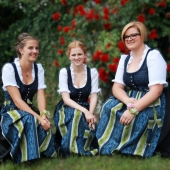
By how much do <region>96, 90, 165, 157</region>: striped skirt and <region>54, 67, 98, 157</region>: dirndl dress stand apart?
16 cm

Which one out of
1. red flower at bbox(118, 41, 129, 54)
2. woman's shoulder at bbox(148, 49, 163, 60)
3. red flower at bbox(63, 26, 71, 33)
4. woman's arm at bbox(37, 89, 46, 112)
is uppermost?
red flower at bbox(63, 26, 71, 33)

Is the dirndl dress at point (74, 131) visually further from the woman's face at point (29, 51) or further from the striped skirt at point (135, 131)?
the woman's face at point (29, 51)

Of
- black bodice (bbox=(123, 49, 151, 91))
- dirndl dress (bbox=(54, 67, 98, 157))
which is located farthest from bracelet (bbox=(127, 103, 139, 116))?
dirndl dress (bbox=(54, 67, 98, 157))

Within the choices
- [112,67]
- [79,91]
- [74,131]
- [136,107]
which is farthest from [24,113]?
[112,67]

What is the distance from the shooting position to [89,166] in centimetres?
381

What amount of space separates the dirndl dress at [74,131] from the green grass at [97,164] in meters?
0.11

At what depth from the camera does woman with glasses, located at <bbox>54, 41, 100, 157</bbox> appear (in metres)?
4.11

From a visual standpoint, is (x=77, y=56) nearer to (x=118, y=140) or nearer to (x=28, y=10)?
(x=118, y=140)

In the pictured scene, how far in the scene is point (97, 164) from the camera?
382 centimetres

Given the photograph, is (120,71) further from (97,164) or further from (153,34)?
(153,34)

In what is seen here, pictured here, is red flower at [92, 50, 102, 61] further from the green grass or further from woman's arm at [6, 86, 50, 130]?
the green grass

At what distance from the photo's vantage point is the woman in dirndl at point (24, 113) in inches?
153

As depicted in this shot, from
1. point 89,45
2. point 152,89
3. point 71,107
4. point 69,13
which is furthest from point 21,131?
point 69,13

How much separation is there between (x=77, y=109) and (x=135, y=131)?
60 cm
